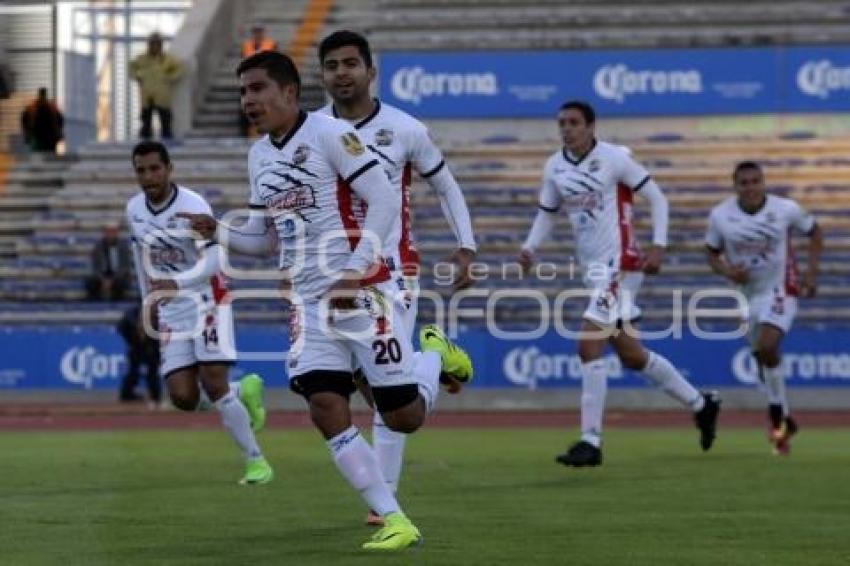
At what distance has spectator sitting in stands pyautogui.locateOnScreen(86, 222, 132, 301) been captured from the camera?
29.8m

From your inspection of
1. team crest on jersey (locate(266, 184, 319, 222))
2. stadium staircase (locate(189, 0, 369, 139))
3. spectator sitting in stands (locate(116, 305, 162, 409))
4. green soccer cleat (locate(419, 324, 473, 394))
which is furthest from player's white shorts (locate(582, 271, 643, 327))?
stadium staircase (locate(189, 0, 369, 139))

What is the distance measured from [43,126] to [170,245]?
67.2 ft

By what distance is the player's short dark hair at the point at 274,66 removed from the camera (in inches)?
382

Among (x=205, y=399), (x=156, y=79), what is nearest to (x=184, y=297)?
(x=205, y=399)

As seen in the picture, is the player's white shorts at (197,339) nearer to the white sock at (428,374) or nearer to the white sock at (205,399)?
the white sock at (205,399)

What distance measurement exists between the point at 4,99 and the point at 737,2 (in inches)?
483

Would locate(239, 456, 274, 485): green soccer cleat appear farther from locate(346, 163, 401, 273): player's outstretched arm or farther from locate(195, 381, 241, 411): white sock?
locate(346, 163, 401, 273): player's outstretched arm

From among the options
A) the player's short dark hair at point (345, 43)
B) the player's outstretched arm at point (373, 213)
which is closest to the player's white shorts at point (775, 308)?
the player's short dark hair at point (345, 43)

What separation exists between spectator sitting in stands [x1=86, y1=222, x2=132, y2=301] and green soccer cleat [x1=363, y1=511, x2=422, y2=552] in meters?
20.7

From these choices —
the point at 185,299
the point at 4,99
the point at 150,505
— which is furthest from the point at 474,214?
the point at 150,505

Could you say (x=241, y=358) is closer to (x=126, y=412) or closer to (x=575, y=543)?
(x=126, y=412)

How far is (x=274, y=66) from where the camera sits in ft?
31.9

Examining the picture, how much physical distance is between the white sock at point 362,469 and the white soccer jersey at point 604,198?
6.72 m

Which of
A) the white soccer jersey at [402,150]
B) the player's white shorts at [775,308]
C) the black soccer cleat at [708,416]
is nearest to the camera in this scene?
the white soccer jersey at [402,150]
